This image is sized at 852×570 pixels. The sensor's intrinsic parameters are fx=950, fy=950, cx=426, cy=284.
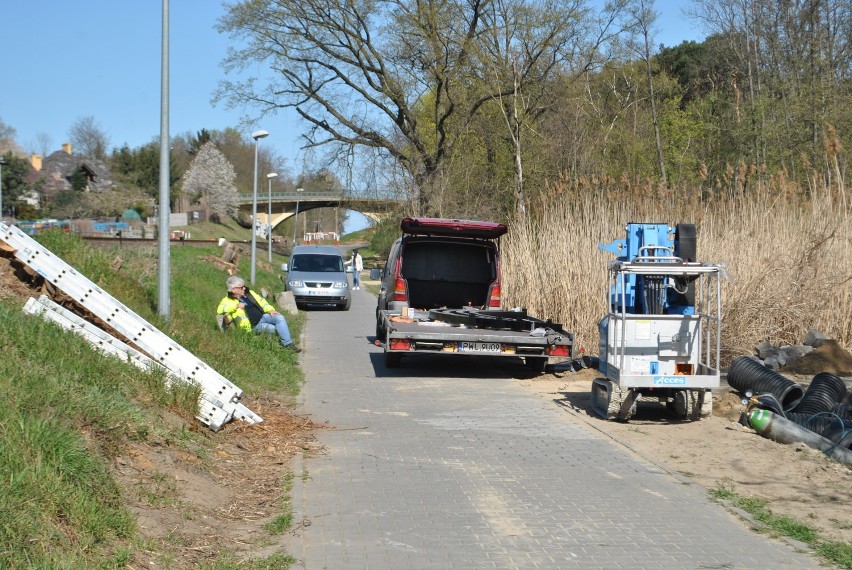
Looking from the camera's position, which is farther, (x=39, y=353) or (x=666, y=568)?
(x=39, y=353)

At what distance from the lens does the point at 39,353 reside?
302 inches

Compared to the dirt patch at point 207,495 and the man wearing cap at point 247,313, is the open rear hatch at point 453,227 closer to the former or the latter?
the man wearing cap at point 247,313

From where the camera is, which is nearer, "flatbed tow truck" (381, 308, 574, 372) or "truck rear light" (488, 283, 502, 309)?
"flatbed tow truck" (381, 308, 574, 372)

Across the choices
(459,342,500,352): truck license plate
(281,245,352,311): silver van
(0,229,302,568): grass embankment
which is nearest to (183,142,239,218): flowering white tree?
(281,245,352,311): silver van

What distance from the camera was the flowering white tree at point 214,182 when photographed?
8888 centimetres

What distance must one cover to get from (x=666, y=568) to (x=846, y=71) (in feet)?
98.3

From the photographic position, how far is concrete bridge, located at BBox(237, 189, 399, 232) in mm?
37219

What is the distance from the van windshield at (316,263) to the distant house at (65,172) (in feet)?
155

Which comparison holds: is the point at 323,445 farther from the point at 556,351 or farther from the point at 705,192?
the point at 705,192

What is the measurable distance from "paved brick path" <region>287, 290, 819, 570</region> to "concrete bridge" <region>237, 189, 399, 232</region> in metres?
25.6

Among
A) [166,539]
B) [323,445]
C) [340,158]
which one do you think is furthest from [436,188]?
[166,539]

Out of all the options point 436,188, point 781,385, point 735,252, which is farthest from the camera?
point 436,188

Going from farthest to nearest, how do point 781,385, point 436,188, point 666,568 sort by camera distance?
point 436,188, point 781,385, point 666,568

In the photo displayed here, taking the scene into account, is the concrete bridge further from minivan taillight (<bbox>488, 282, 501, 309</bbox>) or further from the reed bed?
minivan taillight (<bbox>488, 282, 501, 309</bbox>)
